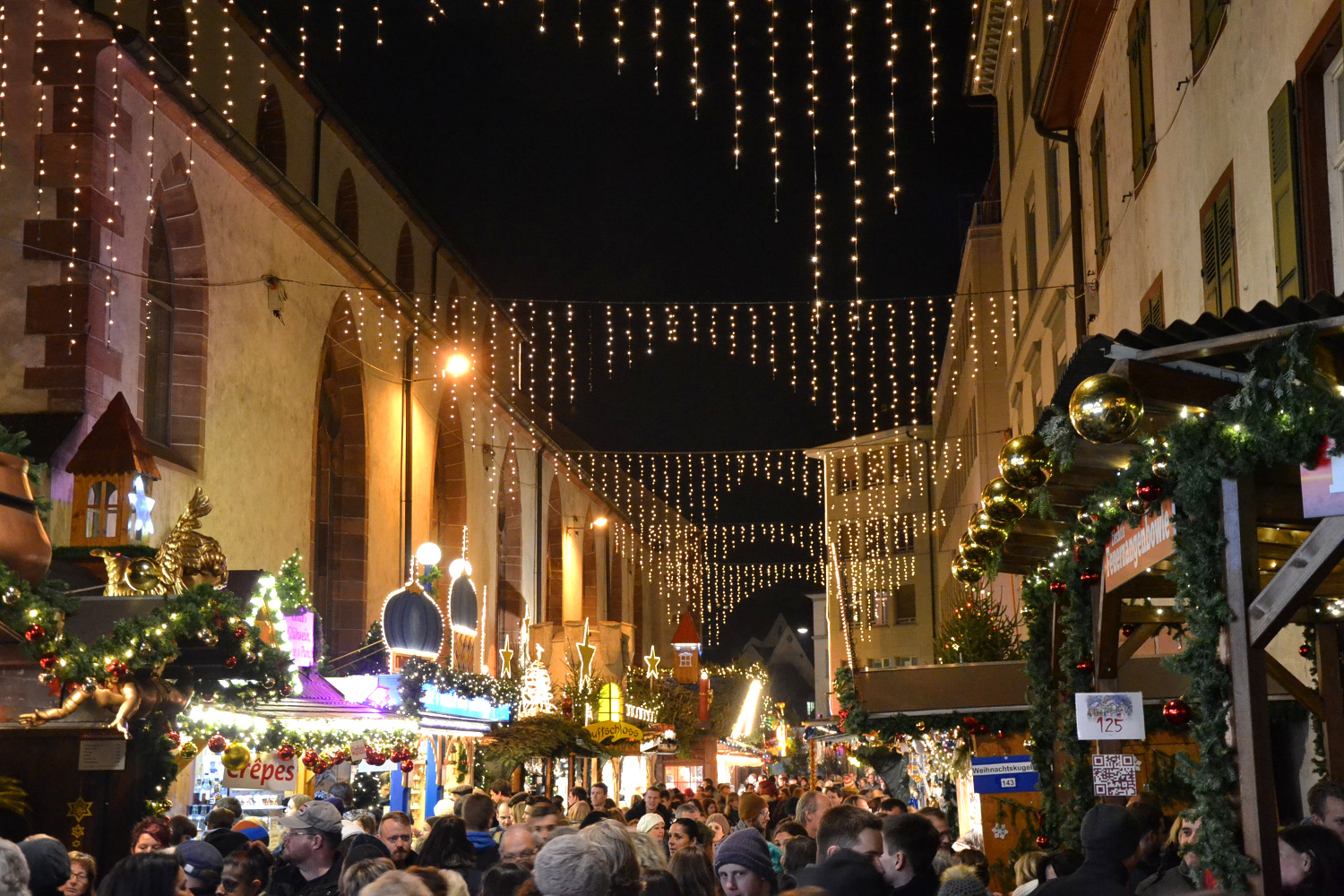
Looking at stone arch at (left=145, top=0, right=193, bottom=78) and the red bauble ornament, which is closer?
the red bauble ornament

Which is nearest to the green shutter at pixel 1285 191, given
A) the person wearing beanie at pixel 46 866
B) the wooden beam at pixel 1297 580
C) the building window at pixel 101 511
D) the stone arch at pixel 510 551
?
the wooden beam at pixel 1297 580

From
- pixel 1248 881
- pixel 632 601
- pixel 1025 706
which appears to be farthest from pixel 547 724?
pixel 632 601

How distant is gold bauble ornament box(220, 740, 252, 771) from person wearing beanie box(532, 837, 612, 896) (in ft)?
34.9

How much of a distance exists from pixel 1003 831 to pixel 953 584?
86.3 feet

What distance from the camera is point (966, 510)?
38781mm

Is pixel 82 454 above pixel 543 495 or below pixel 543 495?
below

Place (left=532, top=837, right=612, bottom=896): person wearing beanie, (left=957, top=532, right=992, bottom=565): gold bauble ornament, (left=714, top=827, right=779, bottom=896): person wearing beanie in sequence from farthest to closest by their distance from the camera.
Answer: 1. (left=957, top=532, right=992, bottom=565): gold bauble ornament
2. (left=714, top=827, right=779, bottom=896): person wearing beanie
3. (left=532, top=837, right=612, bottom=896): person wearing beanie

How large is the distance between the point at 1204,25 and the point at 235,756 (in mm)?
11423

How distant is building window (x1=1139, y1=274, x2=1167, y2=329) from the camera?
16.3m

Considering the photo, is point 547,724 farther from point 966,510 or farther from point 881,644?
point 881,644

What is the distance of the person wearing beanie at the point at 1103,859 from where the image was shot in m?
6.09

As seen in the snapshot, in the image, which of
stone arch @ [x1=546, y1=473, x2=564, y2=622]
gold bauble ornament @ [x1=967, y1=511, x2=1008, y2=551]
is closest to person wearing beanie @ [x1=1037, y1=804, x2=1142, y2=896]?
gold bauble ornament @ [x1=967, y1=511, x2=1008, y2=551]

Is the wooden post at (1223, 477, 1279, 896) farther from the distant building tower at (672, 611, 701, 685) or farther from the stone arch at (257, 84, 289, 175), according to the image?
the distant building tower at (672, 611, 701, 685)

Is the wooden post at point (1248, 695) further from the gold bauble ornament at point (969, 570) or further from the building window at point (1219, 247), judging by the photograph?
the building window at point (1219, 247)
